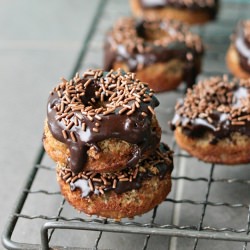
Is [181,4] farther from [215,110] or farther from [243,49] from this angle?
[215,110]

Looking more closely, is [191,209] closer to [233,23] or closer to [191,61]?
[191,61]

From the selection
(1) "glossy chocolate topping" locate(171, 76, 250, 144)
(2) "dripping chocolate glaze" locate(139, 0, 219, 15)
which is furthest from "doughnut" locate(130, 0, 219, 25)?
(1) "glossy chocolate topping" locate(171, 76, 250, 144)

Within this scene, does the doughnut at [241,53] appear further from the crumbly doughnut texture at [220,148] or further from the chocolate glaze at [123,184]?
the chocolate glaze at [123,184]

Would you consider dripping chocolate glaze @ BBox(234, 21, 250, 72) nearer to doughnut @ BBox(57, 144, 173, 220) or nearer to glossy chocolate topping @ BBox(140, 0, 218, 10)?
glossy chocolate topping @ BBox(140, 0, 218, 10)

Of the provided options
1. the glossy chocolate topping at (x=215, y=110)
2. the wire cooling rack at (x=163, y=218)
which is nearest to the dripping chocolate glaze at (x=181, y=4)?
the wire cooling rack at (x=163, y=218)

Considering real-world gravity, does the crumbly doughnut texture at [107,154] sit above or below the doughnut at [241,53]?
above

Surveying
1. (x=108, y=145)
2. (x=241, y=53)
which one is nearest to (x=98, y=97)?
(x=108, y=145)

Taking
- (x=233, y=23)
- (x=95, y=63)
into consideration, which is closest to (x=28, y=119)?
(x=95, y=63)
